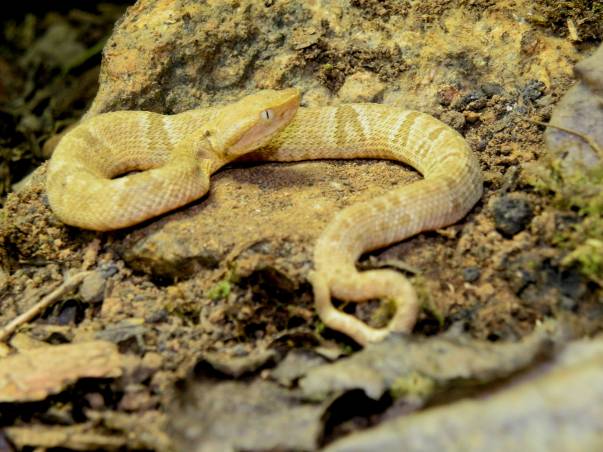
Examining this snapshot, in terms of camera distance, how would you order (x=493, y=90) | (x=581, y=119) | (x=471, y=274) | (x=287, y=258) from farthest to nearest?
(x=493, y=90), (x=581, y=119), (x=287, y=258), (x=471, y=274)

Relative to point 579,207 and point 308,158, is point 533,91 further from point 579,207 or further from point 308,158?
point 308,158

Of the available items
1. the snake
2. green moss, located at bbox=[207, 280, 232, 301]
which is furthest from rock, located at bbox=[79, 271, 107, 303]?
green moss, located at bbox=[207, 280, 232, 301]

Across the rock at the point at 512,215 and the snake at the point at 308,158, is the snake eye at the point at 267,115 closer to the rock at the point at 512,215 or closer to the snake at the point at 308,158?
the snake at the point at 308,158

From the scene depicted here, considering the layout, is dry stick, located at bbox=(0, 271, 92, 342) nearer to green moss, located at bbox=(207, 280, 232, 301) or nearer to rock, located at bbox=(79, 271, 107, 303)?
rock, located at bbox=(79, 271, 107, 303)

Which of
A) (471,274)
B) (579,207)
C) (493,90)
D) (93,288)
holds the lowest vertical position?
(471,274)

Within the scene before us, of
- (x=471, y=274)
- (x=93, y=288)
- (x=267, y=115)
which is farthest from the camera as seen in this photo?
(x=267, y=115)

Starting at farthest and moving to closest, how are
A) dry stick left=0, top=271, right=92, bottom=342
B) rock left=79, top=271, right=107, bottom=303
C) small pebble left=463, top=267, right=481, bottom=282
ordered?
rock left=79, top=271, right=107, bottom=303, dry stick left=0, top=271, right=92, bottom=342, small pebble left=463, top=267, right=481, bottom=282

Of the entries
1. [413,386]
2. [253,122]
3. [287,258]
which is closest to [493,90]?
[253,122]
